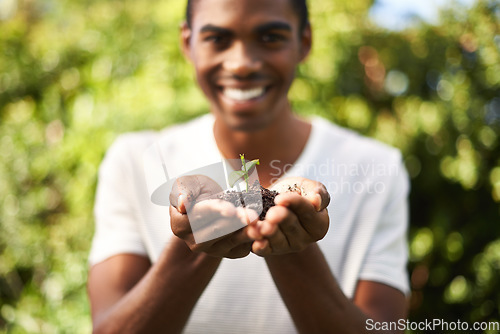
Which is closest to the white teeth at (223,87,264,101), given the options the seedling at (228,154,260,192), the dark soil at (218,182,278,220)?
the seedling at (228,154,260,192)

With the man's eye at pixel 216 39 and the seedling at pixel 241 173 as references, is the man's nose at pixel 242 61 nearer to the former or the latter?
the man's eye at pixel 216 39

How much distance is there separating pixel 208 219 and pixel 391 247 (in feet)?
2.88

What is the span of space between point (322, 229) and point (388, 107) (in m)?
1.73

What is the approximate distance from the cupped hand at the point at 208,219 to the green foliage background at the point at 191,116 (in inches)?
57.5

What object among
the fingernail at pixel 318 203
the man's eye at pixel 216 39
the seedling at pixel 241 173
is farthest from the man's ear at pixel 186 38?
the fingernail at pixel 318 203

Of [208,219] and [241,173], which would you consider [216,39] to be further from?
[208,219]

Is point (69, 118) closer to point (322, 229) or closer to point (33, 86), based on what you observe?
point (33, 86)

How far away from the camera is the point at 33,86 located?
291cm

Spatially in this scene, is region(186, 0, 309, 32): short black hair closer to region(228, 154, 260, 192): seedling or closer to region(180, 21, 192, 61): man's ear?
region(180, 21, 192, 61): man's ear

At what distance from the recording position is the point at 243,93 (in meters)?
1.38

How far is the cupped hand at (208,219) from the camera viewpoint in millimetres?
797

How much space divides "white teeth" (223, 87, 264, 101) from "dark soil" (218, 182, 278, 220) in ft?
1.72

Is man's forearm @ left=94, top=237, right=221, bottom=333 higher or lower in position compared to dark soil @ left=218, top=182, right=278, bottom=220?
lower

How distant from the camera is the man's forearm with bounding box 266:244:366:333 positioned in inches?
42.1
